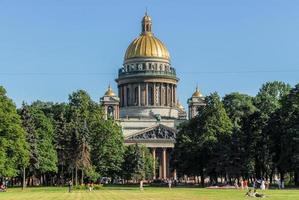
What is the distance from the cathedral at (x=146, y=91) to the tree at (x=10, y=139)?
100m

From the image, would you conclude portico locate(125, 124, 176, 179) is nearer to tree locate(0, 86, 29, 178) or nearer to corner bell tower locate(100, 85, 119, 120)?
corner bell tower locate(100, 85, 119, 120)

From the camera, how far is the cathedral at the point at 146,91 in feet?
606

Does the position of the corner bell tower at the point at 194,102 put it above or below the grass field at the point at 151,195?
above

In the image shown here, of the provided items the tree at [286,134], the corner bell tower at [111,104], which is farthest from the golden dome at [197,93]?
the tree at [286,134]

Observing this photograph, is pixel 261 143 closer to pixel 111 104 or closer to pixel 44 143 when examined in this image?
pixel 44 143

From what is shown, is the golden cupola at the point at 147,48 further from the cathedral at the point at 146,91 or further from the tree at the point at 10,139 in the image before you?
the tree at the point at 10,139

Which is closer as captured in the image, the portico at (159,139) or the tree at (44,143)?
the tree at (44,143)

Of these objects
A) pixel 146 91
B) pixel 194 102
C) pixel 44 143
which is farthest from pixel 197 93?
pixel 44 143

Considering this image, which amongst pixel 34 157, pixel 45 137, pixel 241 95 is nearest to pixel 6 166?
pixel 34 157

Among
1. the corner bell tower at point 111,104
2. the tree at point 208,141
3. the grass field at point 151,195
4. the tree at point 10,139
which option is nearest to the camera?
the grass field at point 151,195

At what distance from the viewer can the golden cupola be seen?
19225 centimetres

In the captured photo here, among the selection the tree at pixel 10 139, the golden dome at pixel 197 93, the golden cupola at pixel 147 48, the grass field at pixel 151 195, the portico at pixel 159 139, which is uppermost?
the golden cupola at pixel 147 48

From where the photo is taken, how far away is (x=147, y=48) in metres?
192

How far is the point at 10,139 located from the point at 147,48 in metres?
116
